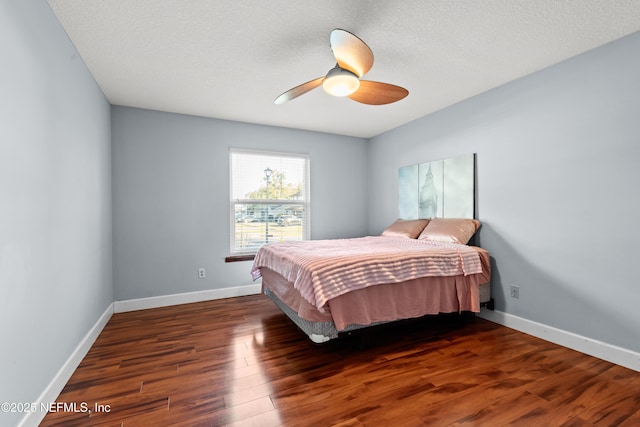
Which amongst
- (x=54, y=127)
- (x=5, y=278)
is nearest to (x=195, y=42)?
(x=54, y=127)

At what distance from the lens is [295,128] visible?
4.47 metres

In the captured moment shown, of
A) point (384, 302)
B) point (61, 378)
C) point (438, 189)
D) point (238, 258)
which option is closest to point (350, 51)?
point (384, 302)

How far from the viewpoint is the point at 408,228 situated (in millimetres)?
3785

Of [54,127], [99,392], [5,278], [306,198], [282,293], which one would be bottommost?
[99,392]

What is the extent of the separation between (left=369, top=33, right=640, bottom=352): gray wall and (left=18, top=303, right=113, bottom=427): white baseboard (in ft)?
12.1

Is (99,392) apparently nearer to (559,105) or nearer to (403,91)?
(403,91)

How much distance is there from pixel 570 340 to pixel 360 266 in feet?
6.23

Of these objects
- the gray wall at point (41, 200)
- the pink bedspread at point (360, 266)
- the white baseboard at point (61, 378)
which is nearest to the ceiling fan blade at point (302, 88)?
the pink bedspread at point (360, 266)

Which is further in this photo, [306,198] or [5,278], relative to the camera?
[306,198]

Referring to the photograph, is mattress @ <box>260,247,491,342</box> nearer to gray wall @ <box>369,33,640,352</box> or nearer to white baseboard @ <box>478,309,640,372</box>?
white baseboard @ <box>478,309,640,372</box>

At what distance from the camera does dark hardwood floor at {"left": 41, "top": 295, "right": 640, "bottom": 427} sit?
1.64 metres

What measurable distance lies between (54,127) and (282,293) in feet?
6.69

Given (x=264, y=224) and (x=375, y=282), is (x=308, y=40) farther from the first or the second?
(x=264, y=224)

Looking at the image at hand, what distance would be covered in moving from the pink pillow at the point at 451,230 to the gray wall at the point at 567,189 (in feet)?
0.59
